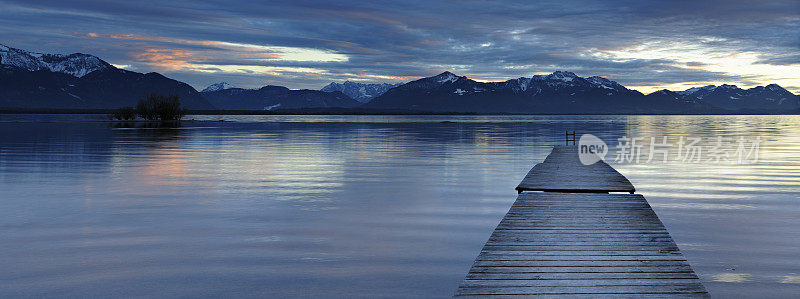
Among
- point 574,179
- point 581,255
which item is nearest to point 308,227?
point 581,255

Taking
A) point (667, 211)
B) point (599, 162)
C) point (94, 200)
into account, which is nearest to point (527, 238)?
point (667, 211)

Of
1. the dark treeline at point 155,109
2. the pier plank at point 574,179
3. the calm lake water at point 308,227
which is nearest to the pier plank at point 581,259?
the calm lake water at point 308,227

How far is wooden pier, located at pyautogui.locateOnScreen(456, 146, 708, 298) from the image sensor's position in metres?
7.36

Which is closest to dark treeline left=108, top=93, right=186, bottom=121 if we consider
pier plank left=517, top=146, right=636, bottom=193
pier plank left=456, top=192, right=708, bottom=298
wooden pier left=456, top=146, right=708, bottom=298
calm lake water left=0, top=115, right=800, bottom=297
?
calm lake water left=0, top=115, right=800, bottom=297

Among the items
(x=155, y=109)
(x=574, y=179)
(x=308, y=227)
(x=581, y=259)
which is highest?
(x=155, y=109)

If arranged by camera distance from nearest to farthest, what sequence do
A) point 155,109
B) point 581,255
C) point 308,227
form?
point 581,255
point 308,227
point 155,109

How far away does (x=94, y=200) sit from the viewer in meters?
17.1

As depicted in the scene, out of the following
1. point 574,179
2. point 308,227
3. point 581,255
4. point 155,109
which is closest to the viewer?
point 581,255

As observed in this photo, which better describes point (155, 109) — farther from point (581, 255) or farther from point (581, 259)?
point (581, 259)

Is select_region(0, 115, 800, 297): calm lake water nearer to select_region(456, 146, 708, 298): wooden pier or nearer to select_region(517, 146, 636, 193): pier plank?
select_region(456, 146, 708, 298): wooden pier

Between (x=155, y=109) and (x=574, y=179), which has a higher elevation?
(x=155, y=109)

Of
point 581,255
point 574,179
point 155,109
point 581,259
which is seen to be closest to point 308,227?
point 581,255

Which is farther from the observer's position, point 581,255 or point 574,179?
point 574,179

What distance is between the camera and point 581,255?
8.91 meters
